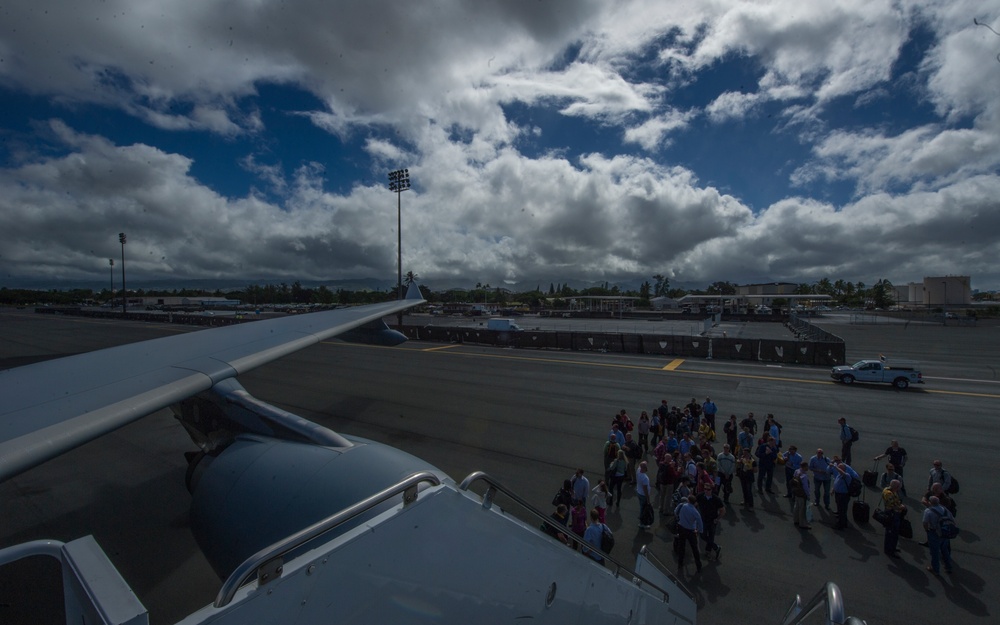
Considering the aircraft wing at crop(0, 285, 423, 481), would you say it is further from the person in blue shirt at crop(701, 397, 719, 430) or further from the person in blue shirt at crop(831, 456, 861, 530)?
the person in blue shirt at crop(701, 397, 719, 430)

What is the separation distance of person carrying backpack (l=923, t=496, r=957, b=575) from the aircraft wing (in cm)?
1163

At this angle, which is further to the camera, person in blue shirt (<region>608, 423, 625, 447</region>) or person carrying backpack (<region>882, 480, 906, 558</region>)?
person in blue shirt (<region>608, 423, 625, 447</region>)

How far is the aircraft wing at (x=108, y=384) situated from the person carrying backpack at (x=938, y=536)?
1163 cm

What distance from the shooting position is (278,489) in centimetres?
409

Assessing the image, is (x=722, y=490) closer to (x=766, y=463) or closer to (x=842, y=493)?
(x=766, y=463)

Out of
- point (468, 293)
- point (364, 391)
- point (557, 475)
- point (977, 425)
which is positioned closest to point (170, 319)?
point (364, 391)

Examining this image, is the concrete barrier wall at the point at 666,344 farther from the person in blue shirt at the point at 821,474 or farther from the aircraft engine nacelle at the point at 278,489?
the aircraft engine nacelle at the point at 278,489

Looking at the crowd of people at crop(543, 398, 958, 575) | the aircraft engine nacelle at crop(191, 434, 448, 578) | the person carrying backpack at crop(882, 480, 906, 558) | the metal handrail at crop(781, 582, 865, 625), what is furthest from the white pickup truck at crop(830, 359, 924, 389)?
the aircraft engine nacelle at crop(191, 434, 448, 578)

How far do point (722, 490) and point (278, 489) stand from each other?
1044cm

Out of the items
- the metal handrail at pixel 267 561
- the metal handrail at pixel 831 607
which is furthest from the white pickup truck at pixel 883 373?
the metal handrail at pixel 267 561

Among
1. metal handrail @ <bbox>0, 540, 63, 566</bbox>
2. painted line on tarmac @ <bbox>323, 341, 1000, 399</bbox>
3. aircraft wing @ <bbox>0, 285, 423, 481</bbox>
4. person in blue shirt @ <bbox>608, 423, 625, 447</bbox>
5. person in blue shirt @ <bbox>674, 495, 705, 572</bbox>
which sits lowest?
painted line on tarmac @ <bbox>323, 341, 1000, 399</bbox>

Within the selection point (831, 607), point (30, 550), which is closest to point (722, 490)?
point (831, 607)

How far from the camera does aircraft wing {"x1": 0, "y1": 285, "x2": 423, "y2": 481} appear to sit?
11.7 feet

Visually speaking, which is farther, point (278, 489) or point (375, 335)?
point (375, 335)
